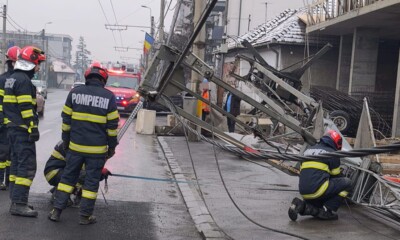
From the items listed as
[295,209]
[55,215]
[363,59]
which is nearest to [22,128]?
[55,215]

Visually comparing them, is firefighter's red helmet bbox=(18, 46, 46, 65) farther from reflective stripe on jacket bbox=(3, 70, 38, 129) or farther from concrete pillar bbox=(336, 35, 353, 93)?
concrete pillar bbox=(336, 35, 353, 93)

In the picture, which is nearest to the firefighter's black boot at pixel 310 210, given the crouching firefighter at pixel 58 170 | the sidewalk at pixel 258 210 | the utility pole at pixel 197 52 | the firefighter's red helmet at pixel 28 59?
the sidewalk at pixel 258 210

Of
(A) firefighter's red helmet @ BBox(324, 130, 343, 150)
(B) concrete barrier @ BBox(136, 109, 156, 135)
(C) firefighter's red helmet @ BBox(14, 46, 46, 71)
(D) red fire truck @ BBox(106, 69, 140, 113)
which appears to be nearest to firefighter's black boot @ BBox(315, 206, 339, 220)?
(A) firefighter's red helmet @ BBox(324, 130, 343, 150)

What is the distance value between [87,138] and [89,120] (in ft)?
0.72

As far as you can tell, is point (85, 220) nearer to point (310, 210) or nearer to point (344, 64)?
point (310, 210)

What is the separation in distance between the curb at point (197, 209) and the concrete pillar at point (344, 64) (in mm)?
12513

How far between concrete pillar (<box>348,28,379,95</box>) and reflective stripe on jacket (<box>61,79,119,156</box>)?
1469 cm

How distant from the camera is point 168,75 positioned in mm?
6496

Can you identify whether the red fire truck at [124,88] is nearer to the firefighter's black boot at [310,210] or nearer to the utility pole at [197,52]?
the utility pole at [197,52]

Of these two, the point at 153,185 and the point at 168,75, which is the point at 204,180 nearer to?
the point at 153,185

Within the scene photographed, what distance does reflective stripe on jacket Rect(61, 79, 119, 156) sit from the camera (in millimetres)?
6035

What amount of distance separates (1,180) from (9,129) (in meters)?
1.49

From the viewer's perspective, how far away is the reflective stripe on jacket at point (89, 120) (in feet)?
19.8

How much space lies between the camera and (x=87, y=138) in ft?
19.8
